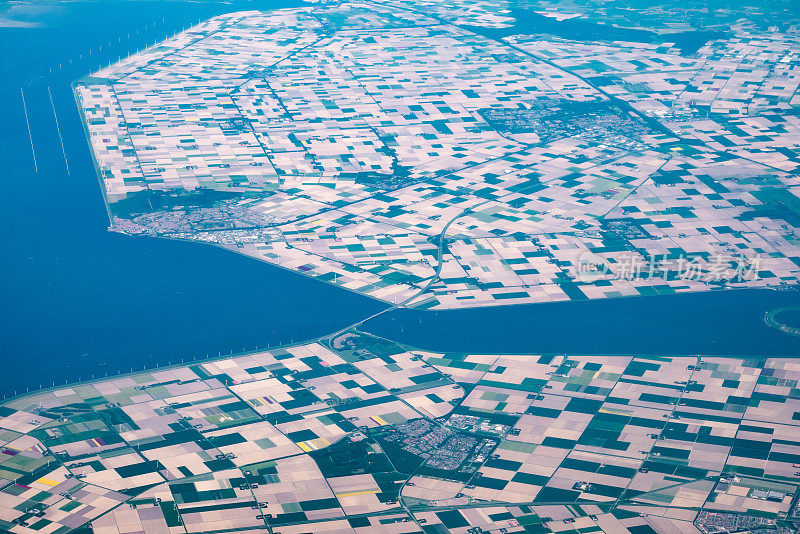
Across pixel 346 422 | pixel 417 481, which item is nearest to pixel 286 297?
pixel 346 422

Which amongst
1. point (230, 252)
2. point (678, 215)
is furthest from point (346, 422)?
point (678, 215)

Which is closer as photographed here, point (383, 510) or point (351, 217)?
point (383, 510)

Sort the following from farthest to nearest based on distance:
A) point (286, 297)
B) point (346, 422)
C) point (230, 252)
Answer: point (230, 252), point (286, 297), point (346, 422)

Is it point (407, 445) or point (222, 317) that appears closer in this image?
point (407, 445)

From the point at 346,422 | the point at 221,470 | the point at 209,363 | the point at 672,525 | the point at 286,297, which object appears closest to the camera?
the point at 672,525

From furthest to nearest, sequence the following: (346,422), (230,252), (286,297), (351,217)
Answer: (351,217) < (230,252) < (286,297) < (346,422)

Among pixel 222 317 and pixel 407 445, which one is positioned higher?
pixel 222 317

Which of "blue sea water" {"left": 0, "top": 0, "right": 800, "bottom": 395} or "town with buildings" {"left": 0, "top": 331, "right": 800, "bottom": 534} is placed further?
"blue sea water" {"left": 0, "top": 0, "right": 800, "bottom": 395}

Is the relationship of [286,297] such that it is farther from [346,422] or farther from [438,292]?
[346,422]

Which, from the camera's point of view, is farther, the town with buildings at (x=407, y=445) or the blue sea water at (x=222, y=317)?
the blue sea water at (x=222, y=317)
